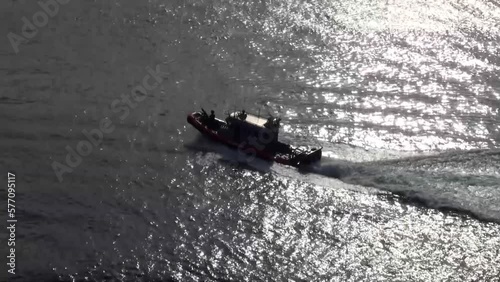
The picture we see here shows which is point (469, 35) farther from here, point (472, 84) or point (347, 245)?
point (347, 245)

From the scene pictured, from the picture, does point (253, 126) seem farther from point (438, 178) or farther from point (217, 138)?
point (438, 178)

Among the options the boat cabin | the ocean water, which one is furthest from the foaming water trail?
the boat cabin

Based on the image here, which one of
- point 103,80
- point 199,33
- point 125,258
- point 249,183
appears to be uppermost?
point 199,33

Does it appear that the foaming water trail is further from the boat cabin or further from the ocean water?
the boat cabin

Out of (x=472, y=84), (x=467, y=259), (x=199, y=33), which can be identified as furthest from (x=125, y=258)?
(x=472, y=84)

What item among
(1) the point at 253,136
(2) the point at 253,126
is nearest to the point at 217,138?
(1) the point at 253,136

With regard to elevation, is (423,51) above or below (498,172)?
above

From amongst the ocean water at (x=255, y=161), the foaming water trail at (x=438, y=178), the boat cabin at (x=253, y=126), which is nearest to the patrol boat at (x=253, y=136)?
the boat cabin at (x=253, y=126)
